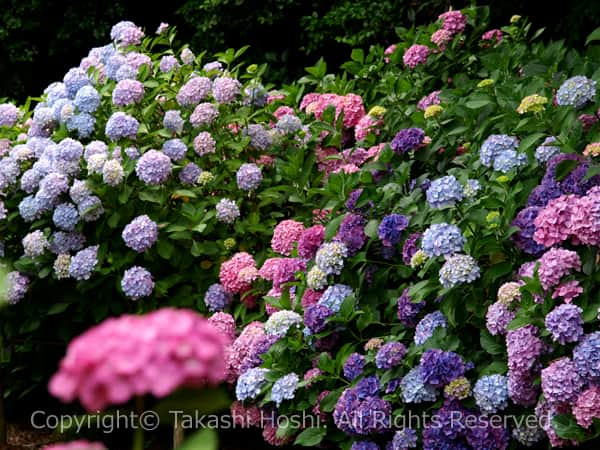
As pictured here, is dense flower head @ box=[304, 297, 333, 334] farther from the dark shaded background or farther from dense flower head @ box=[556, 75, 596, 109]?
the dark shaded background

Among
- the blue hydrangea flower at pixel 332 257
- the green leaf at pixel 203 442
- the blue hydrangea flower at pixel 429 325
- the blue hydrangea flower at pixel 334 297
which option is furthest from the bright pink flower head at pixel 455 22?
the green leaf at pixel 203 442

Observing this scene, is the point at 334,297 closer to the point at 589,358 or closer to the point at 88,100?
the point at 589,358

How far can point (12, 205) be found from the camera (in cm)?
390

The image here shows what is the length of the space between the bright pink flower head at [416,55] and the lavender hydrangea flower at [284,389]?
5.60 ft

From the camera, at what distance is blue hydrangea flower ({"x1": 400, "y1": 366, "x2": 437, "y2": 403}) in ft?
9.14

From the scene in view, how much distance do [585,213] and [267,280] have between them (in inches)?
53.0

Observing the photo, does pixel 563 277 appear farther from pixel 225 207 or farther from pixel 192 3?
pixel 192 3

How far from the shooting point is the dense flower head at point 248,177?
3723 mm

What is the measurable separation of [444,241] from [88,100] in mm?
1806

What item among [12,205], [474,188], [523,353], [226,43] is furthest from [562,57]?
[226,43]

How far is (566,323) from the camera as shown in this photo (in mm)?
2461

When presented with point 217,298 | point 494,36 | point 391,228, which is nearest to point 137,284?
point 217,298

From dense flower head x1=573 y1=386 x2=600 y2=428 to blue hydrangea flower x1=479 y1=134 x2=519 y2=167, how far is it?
92 centimetres

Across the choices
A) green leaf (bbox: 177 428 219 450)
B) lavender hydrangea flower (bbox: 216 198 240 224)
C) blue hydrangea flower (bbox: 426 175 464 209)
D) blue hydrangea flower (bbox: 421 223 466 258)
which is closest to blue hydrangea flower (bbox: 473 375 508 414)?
blue hydrangea flower (bbox: 421 223 466 258)
